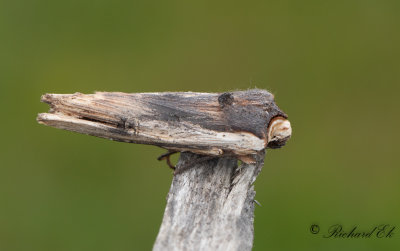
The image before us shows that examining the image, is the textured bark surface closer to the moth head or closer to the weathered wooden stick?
the weathered wooden stick

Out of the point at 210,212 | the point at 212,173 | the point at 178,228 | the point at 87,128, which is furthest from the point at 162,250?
the point at 87,128

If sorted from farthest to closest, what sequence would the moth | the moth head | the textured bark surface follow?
the moth head < the moth < the textured bark surface

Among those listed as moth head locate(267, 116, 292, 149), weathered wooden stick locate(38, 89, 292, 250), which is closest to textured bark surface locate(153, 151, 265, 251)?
weathered wooden stick locate(38, 89, 292, 250)

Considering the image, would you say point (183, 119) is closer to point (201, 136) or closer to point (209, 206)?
point (201, 136)

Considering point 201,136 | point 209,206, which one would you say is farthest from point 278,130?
point 209,206

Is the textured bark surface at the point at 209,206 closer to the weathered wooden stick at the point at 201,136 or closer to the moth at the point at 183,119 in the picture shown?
the weathered wooden stick at the point at 201,136

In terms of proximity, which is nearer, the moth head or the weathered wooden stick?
the weathered wooden stick
